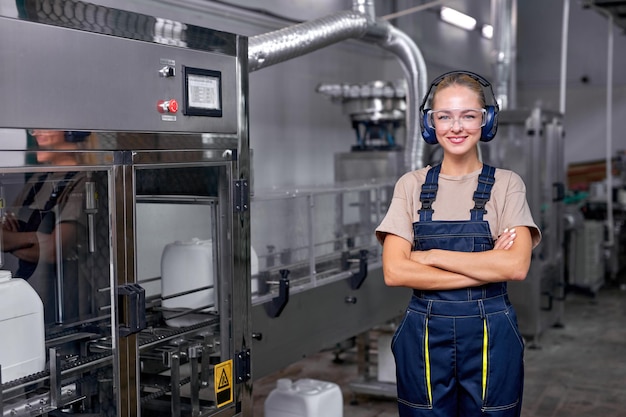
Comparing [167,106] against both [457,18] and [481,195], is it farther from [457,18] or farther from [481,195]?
[457,18]

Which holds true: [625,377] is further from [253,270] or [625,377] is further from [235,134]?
[235,134]

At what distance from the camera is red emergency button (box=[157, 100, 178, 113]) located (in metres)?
1.57

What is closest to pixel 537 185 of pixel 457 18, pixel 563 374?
pixel 563 374

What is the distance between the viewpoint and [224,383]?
1.84 metres

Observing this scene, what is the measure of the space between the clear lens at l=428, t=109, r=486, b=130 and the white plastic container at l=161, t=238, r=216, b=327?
26.5 inches

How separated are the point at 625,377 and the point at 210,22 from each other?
2.95m

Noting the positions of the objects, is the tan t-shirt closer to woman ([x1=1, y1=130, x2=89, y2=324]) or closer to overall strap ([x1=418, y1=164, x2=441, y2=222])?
overall strap ([x1=418, y1=164, x2=441, y2=222])

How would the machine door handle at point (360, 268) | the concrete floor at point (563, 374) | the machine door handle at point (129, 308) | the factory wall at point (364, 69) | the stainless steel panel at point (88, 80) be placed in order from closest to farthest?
the stainless steel panel at point (88, 80), the machine door handle at point (129, 308), the machine door handle at point (360, 268), the concrete floor at point (563, 374), the factory wall at point (364, 69)

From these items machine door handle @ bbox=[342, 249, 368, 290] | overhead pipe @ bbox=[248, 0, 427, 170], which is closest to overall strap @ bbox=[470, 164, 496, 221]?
overhead pipe @ bbox=[248, 0, 427, 170]

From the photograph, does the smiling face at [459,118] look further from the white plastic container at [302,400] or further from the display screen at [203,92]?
the white plastic container at [302,400]

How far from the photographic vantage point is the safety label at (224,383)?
1822 mm

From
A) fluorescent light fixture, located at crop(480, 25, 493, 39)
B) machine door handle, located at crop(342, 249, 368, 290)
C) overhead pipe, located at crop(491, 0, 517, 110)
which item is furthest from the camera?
fluorescent light fixture, located at crop(480, 25, 493, 39)

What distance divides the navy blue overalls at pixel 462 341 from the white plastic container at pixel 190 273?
568 mm

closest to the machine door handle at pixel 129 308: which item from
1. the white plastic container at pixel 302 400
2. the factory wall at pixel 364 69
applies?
the white plastic container at pixel 302 400
